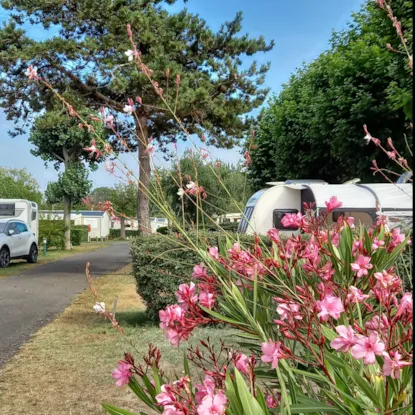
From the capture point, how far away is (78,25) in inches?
550

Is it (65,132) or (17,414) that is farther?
(65,132)

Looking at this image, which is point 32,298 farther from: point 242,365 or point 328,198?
point 242,365

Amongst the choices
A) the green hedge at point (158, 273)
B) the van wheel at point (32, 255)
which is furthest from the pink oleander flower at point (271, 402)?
the van wheel at point (32, 255)

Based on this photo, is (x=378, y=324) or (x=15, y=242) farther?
(x=15, y=242)

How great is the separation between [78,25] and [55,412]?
12348 mm

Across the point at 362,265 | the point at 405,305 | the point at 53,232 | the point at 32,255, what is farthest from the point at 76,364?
the point at 53,232

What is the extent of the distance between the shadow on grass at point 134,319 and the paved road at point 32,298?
3.72 feet

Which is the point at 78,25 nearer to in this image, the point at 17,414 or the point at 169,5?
the point at 169,5

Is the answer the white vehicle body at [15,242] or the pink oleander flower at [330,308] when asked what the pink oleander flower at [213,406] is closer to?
the pink oleander flower at [330,308]

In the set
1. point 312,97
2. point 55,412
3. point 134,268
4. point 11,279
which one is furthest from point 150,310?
point 312,97

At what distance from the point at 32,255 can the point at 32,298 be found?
30.4 ft

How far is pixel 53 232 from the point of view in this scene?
2773 cm

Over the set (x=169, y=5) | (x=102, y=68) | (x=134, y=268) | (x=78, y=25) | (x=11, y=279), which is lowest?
(x=11, y=279)

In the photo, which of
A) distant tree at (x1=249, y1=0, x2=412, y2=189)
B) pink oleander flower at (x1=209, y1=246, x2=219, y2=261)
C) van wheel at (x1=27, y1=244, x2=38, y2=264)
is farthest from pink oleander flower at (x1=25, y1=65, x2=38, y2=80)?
van wheel at (x1=27, y1=244, x2=38, y2=264)
